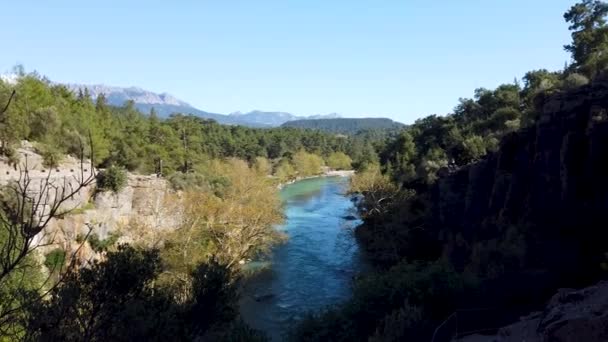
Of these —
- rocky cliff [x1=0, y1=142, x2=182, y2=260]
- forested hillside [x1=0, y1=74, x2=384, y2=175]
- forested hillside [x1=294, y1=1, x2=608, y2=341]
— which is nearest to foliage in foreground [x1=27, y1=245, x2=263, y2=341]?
forested hillside [x1=294, y1=1, x2=608, y2=341]

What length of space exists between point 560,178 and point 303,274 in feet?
54.6

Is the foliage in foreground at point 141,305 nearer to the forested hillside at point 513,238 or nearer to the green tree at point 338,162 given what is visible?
the forested hillside at point 513,238

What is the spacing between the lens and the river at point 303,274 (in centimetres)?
2370

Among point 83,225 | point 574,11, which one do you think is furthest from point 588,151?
point 83,225

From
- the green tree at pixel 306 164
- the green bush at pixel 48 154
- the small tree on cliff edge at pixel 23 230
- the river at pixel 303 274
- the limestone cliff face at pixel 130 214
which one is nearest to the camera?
the small tree on cliff edge at pixel 23 230

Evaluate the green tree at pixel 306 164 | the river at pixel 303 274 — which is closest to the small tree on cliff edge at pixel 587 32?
the river at pixel 303 274

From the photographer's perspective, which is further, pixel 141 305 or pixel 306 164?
pixel 306 164

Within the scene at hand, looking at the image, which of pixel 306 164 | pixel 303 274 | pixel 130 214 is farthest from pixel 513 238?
pixel 306 164

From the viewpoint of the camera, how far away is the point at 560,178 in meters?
17.8

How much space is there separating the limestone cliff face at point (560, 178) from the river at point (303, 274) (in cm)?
927

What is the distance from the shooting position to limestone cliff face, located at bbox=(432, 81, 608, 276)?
16.4 m

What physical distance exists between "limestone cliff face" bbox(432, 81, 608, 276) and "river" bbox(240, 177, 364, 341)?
9273 millimetres

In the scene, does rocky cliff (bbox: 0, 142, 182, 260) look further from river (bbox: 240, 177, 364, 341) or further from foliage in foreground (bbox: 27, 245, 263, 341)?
foliage in foreground (bbox: 27, 245, 263, 341)

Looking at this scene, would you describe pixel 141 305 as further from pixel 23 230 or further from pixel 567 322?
pixel 567 322
